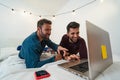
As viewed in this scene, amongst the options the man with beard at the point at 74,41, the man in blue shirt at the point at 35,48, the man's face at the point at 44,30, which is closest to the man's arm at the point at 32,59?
the man in blue shirt at the point at 35,48

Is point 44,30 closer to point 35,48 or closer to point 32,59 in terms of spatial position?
point 35,48

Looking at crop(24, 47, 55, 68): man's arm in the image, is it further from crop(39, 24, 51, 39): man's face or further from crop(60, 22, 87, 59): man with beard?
crop(60, 22, 87, 59): man with beard

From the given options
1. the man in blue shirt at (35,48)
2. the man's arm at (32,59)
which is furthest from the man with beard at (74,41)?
the man's arm at (32,59)

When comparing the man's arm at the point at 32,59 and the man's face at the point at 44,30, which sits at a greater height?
the man's face at the point at 44,30

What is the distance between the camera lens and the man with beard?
109 centimetres

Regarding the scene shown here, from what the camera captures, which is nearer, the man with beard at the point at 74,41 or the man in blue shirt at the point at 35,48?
the man in blue shirt at the point at 35,48

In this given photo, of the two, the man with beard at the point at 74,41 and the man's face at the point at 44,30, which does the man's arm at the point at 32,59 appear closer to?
the man's face at the point at 44,30

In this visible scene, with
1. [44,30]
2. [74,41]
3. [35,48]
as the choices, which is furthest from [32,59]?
[74,41]

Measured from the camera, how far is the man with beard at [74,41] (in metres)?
1.09

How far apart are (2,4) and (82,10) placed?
1.58 m

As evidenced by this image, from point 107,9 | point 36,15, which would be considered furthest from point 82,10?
point 36,15

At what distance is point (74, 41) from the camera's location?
48.5 inches

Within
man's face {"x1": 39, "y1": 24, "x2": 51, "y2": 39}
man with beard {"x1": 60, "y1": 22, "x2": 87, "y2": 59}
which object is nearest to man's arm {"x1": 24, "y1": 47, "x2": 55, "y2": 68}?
man's face {"x1": 39, "y1": 24, "x2": 51, "y2": 39}

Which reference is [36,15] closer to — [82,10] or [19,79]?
[82,10]
